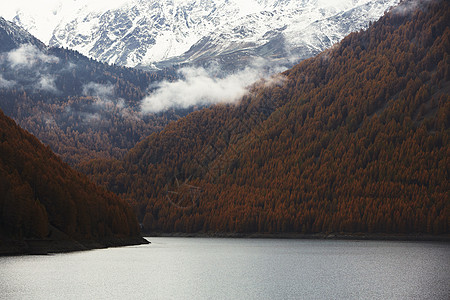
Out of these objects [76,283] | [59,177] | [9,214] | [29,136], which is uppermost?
[29,136]

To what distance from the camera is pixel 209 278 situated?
9950 centimetres

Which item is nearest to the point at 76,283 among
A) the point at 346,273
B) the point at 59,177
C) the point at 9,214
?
the point at 9,214

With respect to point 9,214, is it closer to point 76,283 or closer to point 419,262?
point 76,283

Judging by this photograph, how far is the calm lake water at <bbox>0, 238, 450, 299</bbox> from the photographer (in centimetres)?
8075

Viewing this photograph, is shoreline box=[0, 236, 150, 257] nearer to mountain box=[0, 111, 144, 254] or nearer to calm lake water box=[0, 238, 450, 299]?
mountain box=[0, 111, 144, 254]

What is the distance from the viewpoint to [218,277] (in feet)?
331

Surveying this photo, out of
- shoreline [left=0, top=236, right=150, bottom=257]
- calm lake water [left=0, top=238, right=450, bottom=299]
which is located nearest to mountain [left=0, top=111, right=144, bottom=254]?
shoreline [left=0, top=236, right=150, bottom=257]

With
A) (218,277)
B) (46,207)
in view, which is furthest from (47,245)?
(218,277)

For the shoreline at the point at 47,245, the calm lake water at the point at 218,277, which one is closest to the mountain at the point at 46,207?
the shoreline at the point at 47,245

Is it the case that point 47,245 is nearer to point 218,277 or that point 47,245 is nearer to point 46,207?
point 46,207

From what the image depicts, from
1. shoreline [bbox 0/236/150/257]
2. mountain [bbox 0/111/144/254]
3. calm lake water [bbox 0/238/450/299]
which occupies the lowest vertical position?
calm lake water [bbox 0/238/450/299]

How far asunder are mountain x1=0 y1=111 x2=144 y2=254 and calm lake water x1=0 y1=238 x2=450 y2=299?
4872 millimetres

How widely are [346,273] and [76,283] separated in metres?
48.5

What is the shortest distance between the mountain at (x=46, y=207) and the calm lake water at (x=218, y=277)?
4872mm
